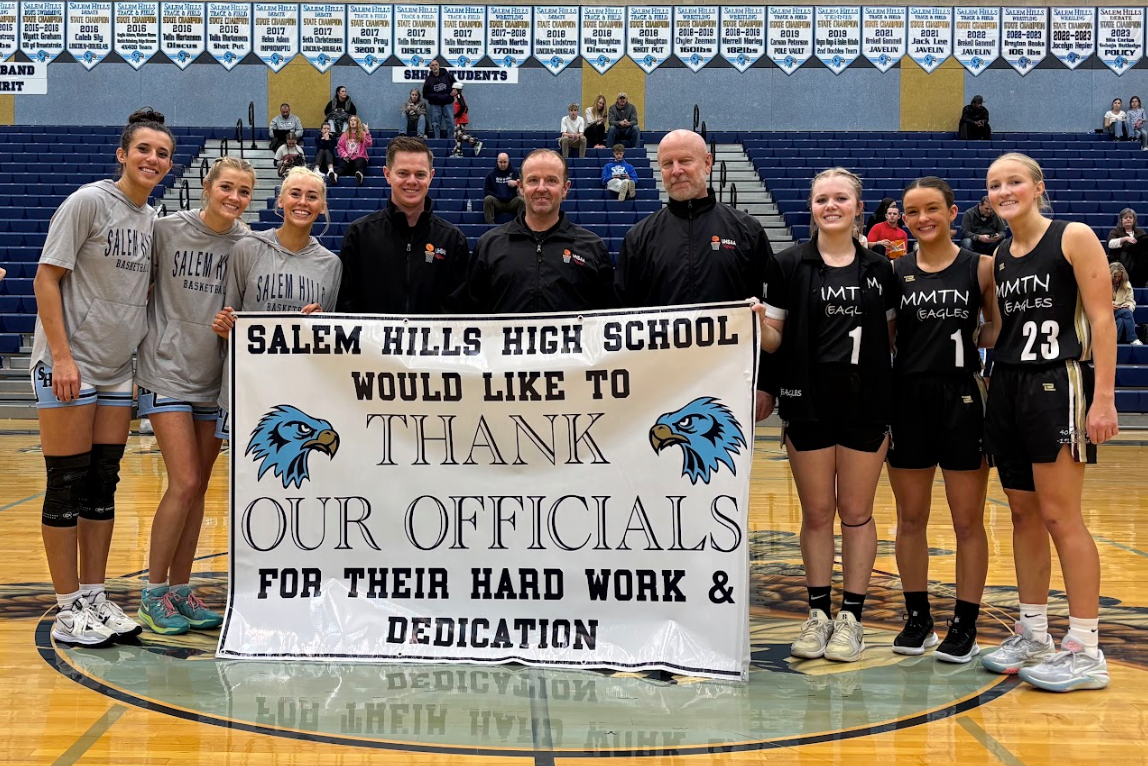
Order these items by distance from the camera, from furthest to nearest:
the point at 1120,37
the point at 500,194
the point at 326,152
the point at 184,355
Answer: the point at 1120,37, the point at 326,152, the point at 500,194, the point at 184,355

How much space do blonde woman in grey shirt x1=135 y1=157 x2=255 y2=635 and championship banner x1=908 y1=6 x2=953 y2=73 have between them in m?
18.4

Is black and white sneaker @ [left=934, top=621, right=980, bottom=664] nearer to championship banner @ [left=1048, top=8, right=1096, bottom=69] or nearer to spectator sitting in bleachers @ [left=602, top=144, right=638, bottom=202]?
spectator sitting in bleachers @ [left=602, top=144, right=638, bottom=202]

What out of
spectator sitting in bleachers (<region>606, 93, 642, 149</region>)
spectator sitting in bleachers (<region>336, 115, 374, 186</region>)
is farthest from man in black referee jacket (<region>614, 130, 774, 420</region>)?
spectator sitting in bleachers (<region>606, 93, 642, 149</region>)

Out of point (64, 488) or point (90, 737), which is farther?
point (64, 488)

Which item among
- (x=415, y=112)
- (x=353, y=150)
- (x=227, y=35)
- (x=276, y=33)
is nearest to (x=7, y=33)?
(x=227, y=35)

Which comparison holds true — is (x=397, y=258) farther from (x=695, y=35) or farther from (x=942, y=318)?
(x=695, y=35)

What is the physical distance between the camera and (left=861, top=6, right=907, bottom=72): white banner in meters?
19.6

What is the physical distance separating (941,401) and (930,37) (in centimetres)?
1822

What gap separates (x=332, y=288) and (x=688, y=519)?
157cm

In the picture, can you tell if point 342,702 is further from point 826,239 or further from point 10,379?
point 10,379

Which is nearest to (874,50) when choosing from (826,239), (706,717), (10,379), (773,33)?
(773,33)

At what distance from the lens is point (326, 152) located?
55.2 feet

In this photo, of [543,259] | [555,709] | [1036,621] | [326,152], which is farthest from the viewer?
[326,152]

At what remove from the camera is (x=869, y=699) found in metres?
3.17
